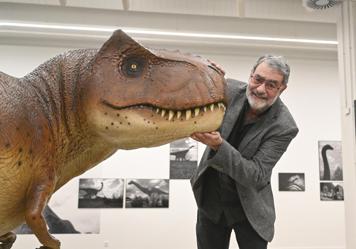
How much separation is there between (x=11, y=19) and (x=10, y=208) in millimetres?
4794

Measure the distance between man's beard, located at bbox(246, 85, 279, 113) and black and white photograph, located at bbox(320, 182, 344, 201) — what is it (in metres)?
4.59

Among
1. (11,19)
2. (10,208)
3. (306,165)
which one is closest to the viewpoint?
(10,208)

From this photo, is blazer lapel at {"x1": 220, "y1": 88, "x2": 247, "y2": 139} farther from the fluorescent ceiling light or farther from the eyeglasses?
the fluorescent ceiling light

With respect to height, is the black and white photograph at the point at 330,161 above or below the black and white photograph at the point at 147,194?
above

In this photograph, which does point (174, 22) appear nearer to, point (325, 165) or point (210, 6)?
point (210, 6)

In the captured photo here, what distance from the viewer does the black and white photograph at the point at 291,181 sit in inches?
219

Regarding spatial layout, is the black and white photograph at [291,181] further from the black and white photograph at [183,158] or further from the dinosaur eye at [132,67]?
the dinosaur eye at [132,67]

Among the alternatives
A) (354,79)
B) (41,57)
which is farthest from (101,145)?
(41,57)

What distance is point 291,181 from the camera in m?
5.60

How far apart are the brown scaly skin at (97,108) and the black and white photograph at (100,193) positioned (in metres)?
4.69

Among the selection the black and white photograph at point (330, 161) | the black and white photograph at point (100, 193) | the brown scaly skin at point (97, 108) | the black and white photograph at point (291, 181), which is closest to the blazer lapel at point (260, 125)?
the brown scaly skin at point (97, 108)

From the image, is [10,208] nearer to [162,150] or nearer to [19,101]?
[19,101]

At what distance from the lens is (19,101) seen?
69cm

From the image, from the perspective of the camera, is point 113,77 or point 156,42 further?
point 156,42
